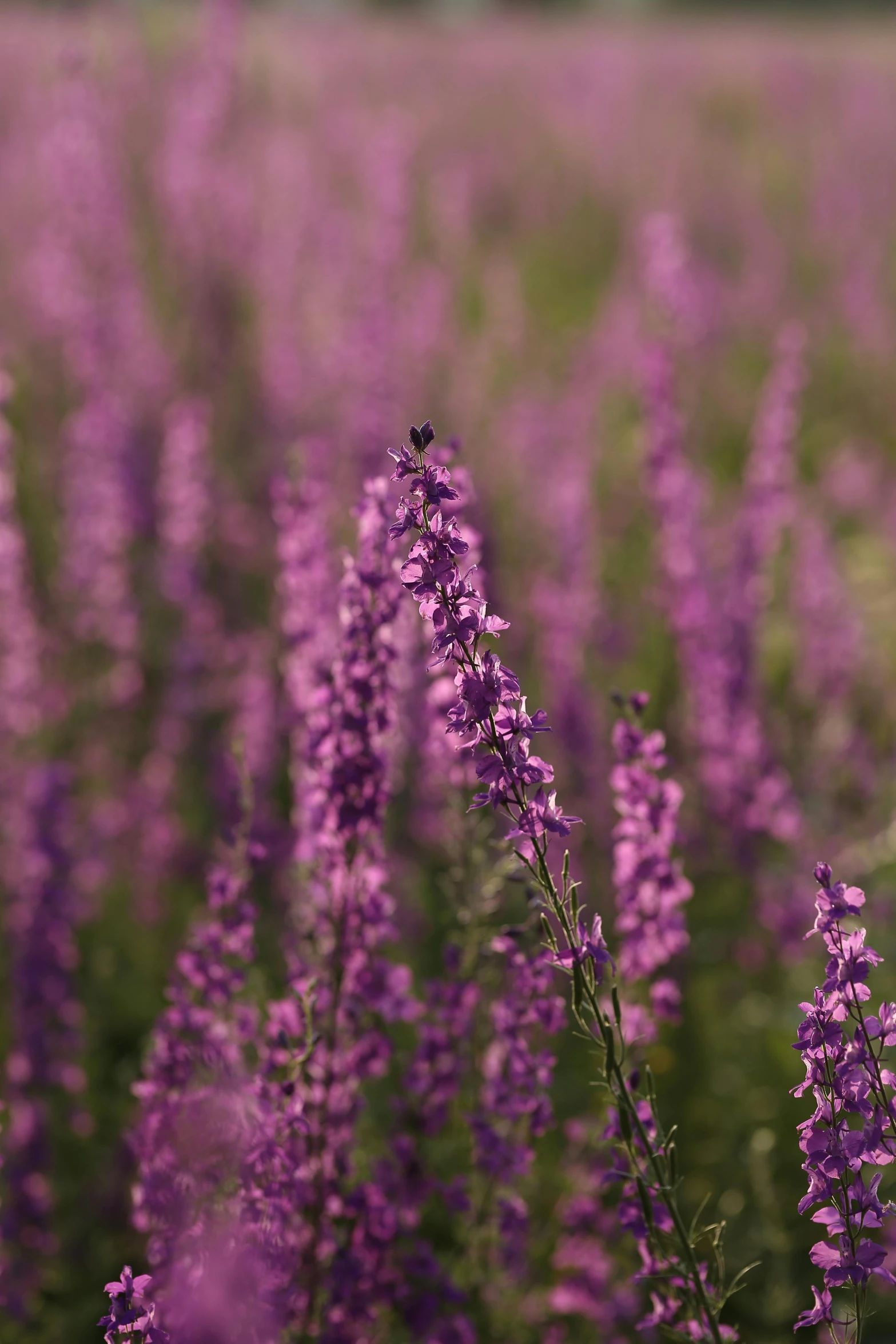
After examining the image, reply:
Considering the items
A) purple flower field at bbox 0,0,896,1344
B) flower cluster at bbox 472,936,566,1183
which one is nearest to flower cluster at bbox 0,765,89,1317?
purple flower field at bbox 0,0,896,1344

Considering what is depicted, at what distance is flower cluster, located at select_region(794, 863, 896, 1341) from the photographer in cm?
129

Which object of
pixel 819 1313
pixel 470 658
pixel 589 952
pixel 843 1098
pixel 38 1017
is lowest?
Result: pixel 819 1313

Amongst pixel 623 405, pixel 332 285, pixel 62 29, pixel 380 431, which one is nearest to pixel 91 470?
pixel 380 431

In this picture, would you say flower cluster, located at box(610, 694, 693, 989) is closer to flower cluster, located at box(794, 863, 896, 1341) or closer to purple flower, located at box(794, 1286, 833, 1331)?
flower cluster, located at box(794, 863, 896, 1341)

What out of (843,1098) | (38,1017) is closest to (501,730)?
(843,1098)

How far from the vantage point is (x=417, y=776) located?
3.67 meters

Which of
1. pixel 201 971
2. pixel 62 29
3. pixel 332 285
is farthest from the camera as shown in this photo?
pixel 62 29

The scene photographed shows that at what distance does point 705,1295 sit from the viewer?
137cm

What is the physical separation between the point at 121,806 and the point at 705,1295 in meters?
2.77

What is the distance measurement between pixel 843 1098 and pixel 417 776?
243 centimetres

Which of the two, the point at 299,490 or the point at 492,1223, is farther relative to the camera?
the point at 299,490

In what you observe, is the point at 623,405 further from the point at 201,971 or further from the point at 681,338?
the point at 201,971

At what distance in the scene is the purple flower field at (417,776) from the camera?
5.10ft

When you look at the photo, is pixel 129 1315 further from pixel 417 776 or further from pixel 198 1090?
pixel 417 776
